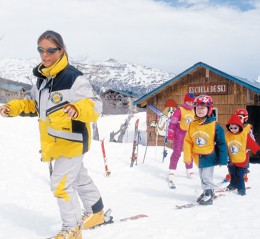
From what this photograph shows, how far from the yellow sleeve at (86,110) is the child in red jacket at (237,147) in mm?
4153

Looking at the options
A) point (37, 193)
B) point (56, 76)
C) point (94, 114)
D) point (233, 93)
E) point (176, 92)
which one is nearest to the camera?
point (94, 114)

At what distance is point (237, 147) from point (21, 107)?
455 centimetres

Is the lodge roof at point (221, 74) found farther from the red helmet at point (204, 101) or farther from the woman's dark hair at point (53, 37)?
the woman's dark hair at point (53, 37)

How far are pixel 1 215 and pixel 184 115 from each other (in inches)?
183

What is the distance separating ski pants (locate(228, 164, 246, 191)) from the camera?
636 cm

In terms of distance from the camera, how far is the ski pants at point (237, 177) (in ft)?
20.9

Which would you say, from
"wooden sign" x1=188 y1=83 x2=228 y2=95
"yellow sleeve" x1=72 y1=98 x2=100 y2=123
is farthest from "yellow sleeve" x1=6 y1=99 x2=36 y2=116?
"wooden sign" x1=188 y1=83 x2=228 y2=95

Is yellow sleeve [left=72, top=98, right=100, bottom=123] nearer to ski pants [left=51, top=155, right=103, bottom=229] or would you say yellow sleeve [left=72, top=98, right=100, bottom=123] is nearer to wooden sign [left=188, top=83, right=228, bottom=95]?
ski pants [left=51, top=155, right=103, bottom=229]

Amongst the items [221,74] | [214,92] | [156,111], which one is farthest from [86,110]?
[156,111]

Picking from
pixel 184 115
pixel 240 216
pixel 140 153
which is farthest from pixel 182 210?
pixel 140 153

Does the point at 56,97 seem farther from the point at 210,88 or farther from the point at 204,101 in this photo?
the point at 210,88

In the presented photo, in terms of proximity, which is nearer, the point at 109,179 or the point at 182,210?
the point at 182,210

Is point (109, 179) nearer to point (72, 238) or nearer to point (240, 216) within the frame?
point (240, 216)

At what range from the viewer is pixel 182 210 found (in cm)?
493
